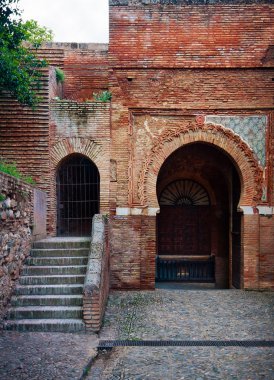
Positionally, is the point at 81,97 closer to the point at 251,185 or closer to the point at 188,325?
the point at 251,185

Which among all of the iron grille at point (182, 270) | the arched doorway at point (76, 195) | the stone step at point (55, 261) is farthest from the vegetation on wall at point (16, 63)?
the iron grille at point (182, 270)

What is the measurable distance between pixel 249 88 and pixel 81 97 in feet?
15.7

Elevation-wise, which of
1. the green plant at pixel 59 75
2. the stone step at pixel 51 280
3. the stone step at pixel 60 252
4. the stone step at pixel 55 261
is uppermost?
the green plant at pixel 59 75

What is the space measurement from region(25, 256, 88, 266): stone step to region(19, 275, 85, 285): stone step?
0.54 metres

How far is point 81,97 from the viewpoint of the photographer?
1236cm

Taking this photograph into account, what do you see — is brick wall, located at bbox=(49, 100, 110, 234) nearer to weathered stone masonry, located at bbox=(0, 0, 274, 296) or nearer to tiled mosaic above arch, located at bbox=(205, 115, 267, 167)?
weathered stone masonry, located at bbox=(0, 0, 274, 296)

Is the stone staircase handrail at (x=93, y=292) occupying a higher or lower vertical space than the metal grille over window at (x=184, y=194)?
lower

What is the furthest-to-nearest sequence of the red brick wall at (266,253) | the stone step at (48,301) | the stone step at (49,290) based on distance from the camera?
the red brick wall at (266,253), the stone step at (49,290), the stone step at (48,301)

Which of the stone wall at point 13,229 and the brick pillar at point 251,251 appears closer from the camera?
the stone wall at point 13,229

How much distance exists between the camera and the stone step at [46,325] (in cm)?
633

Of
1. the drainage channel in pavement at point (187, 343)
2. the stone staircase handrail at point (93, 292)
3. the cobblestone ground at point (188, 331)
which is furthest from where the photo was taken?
the stone staircase handrail at point (93, 292)

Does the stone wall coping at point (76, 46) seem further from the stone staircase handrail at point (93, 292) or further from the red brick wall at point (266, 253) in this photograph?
the stone staircase handrail at point (93, 292)

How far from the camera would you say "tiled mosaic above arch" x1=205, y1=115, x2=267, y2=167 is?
10250 millimetres

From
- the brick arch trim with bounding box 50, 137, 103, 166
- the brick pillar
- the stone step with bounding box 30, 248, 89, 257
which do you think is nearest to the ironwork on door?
the brick pillar
